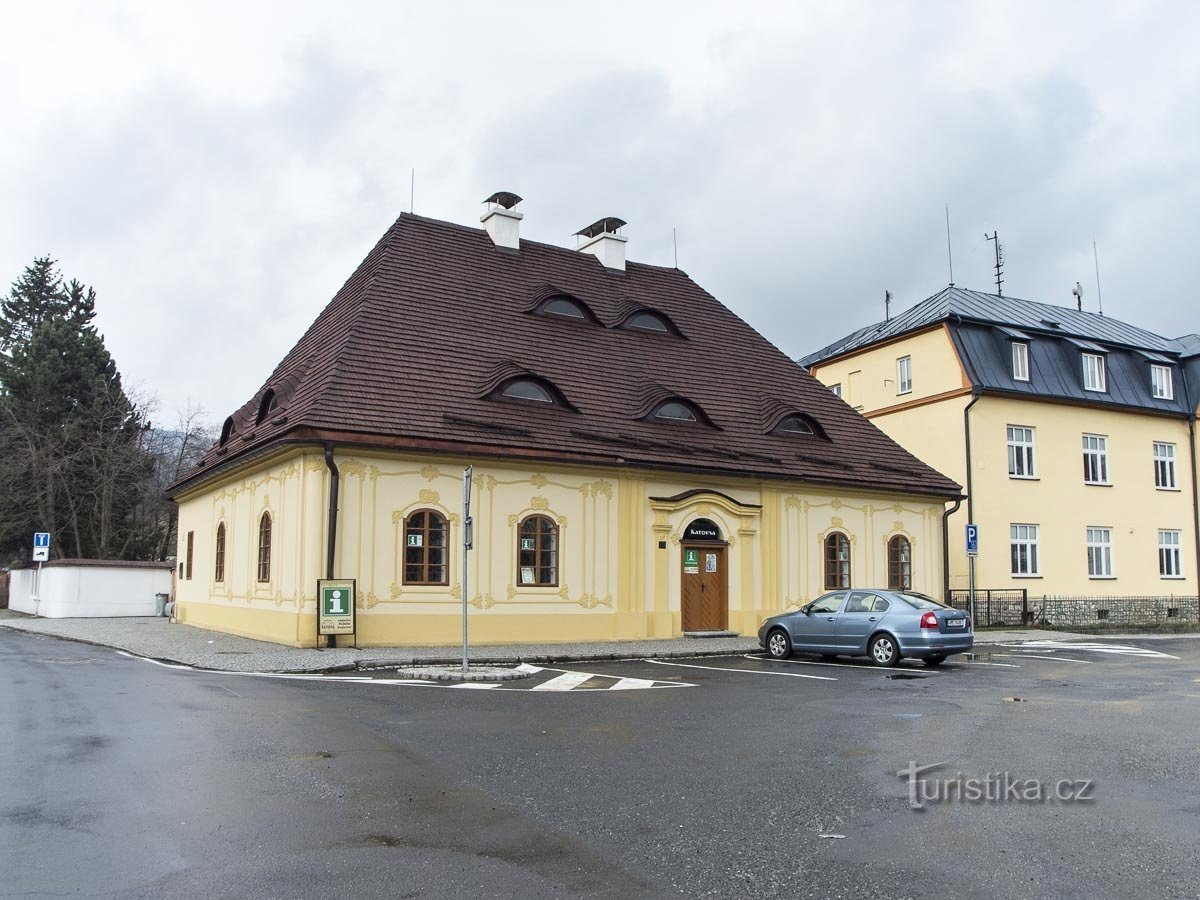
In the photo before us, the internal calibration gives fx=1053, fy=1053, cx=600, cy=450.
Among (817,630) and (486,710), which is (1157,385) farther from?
(486,710)

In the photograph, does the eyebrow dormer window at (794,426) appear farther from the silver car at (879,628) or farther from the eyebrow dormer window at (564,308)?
the silver car at (879,628)

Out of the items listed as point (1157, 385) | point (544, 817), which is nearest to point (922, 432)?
point (1157, 385)

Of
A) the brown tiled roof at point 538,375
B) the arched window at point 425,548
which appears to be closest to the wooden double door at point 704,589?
the brown tiled roof at point 538,375

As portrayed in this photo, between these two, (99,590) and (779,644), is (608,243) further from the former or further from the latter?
(99,590)

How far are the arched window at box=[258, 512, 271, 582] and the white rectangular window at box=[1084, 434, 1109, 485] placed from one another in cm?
2630

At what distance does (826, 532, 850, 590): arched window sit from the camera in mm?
26391

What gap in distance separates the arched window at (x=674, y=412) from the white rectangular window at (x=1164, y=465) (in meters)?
20.6

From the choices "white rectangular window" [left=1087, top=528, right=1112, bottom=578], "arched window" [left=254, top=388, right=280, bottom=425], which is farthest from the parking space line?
"white rectangular window" [left=1087, top=528, right=1112, bottom=578]

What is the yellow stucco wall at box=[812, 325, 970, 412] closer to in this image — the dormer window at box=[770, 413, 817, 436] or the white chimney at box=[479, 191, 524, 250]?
the dormer window at box=[770, 413, 817, 436]

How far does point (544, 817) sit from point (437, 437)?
1434 cm

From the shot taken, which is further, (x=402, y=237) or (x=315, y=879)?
(x=402, y=237)

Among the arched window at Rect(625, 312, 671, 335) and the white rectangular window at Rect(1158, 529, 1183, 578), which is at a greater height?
the arched window at Rect(625, 312, 671, 335)

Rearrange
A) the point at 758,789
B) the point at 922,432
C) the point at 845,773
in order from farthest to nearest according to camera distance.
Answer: the point at 922,432 < the point at 845,773 < the point at 758,789

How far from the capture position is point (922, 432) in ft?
113
